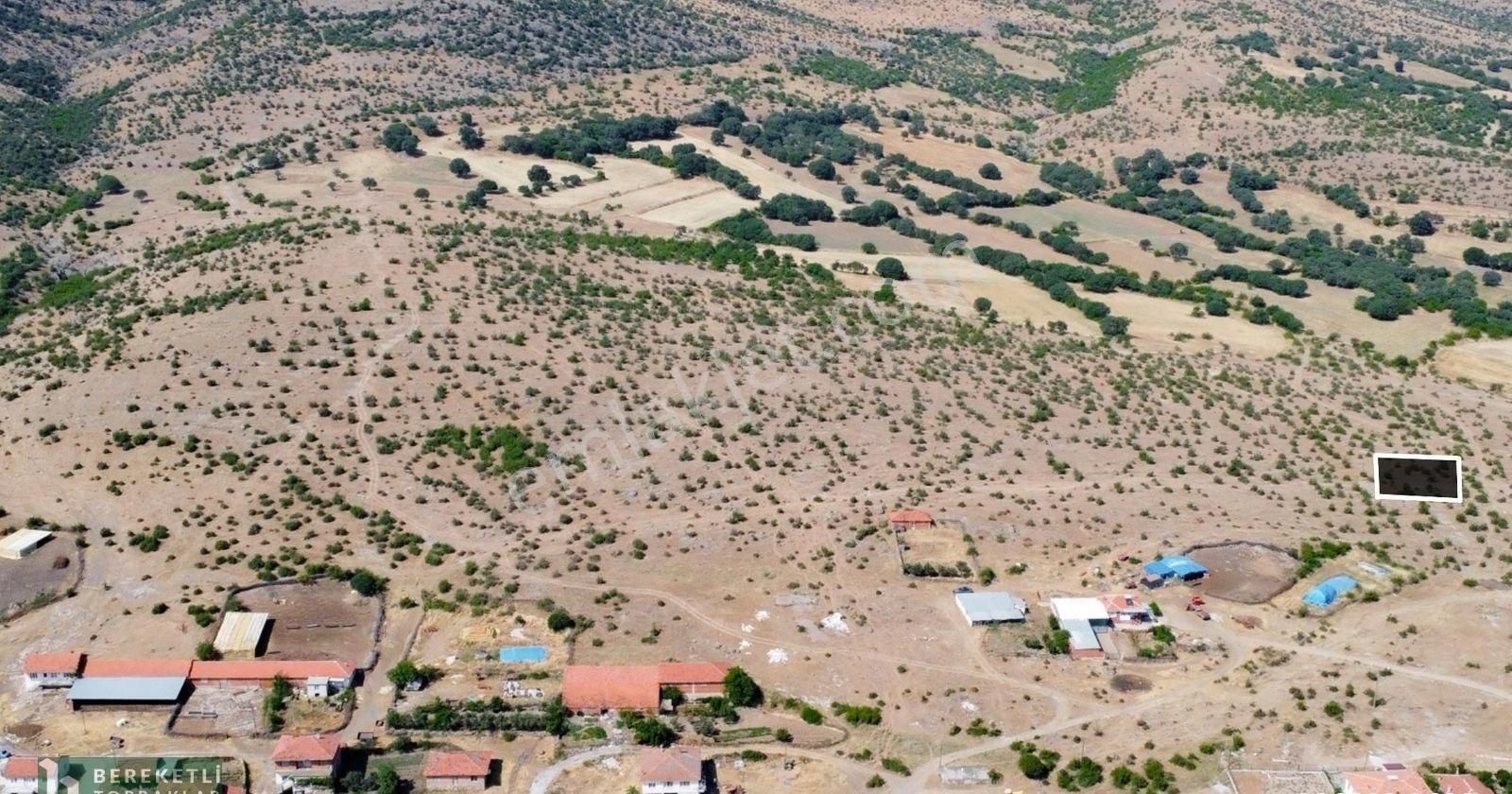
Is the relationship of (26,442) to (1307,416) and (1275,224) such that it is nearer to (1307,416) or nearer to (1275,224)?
(1307,416)

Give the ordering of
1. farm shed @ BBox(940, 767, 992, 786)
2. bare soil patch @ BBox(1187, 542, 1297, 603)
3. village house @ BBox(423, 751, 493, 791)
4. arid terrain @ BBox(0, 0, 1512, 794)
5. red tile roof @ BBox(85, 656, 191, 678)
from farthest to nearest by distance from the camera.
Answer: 1. bare soil patch @ BBox(1187, 542, 1297, 603)
2. arid terrain @ BBox(0, 0, 1512, 794)
3. red tile roof @ BBox(85, 656, 191, 678)
4. farm shed @ BBox(940, 767, 992, 786)
5. village house @ BBox(423, 751, 493, 791)

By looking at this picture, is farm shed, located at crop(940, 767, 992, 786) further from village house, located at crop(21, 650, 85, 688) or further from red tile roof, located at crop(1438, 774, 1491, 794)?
village house, located at crop(21, 650, 85, 688)

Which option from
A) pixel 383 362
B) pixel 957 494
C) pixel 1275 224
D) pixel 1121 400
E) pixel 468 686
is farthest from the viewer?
pixel 1275 224

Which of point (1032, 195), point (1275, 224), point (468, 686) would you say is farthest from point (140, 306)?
point (1275, 224)

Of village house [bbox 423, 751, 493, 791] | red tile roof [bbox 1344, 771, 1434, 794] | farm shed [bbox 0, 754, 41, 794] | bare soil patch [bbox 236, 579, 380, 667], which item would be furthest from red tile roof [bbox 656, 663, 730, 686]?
red tile roof [bbox 1344, 771, 1434, 794]

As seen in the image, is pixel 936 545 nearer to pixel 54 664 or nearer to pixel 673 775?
pixel 673 775
